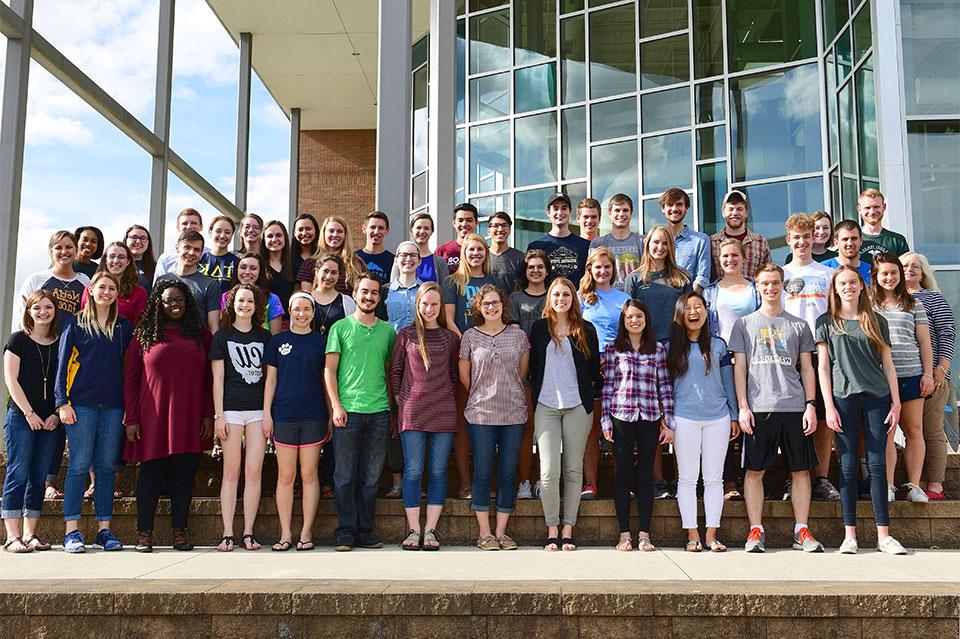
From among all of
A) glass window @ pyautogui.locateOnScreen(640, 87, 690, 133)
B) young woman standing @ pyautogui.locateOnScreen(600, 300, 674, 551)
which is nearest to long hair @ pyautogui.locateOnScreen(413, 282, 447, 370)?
young woman standing @ pyautogui.locateOnScreen(600, 300, 674, 551)

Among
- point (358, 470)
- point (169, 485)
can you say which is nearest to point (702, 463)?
point (358, 470)

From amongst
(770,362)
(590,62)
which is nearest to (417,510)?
(770,362)

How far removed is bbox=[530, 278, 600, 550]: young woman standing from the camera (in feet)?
17.4

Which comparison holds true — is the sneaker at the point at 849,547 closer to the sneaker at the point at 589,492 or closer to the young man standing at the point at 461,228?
the sneaker at the point at 589,492

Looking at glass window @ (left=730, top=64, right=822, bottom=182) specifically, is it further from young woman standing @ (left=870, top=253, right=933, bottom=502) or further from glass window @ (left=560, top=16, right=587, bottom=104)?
young woman standing @ (left=870, top=253, right=933, bottom=502)

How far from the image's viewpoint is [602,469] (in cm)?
612

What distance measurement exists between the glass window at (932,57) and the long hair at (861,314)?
512cm

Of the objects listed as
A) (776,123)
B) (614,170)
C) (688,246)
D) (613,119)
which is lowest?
(688,246)

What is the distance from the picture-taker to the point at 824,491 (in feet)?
18.3

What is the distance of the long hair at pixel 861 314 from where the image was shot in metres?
5.28

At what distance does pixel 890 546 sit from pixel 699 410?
1390mm

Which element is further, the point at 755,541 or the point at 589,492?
the point at 589,492

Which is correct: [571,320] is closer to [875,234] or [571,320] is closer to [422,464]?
[422,464]

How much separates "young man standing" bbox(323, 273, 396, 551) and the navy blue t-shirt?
0.09 metres
